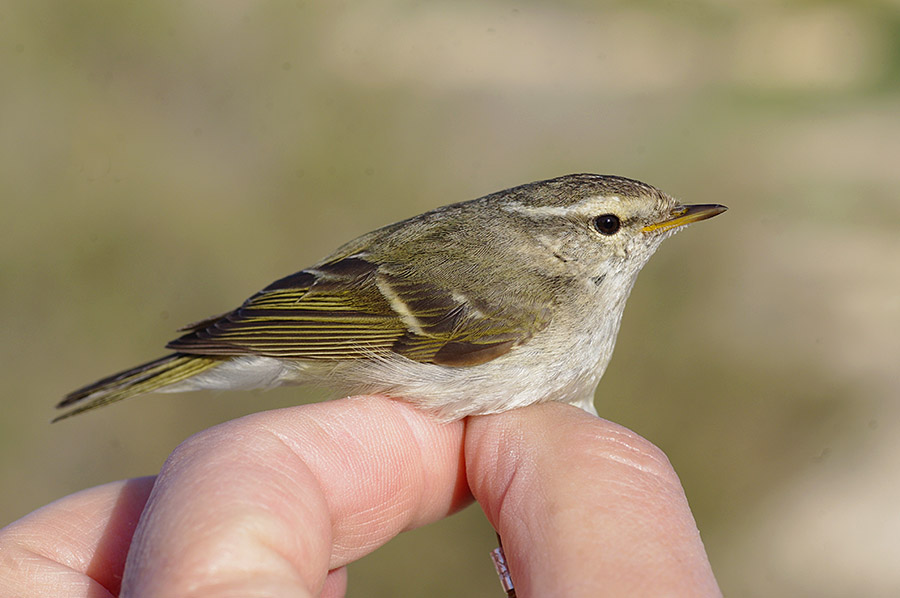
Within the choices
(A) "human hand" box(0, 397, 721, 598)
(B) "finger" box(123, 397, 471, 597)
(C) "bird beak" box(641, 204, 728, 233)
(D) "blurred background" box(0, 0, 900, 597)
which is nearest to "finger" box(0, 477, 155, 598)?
(A) "human hand" box(0, 397, 721, 598)

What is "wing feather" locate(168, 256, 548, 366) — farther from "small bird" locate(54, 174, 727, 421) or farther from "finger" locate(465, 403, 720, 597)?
"finger" locate(465, 403, 720, 597)

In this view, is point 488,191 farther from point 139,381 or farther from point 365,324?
point 139,381

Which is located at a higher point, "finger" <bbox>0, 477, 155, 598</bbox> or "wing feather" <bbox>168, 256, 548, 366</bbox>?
"wing feather" <bbox>168, 256, 548, 366</bbox>

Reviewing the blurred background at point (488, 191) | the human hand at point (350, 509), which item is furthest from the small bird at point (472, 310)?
the blurred background at point (488, 191)

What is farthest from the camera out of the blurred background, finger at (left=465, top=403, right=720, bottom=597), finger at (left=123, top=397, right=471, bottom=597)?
the blurred background

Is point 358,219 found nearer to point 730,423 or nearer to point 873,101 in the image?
point 730,423

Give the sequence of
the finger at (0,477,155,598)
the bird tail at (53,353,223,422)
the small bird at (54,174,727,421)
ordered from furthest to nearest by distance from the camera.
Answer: the bird tail at (53,353,223,422), the small bird at (54,174,727,421), the finger at (0,477,155,598)

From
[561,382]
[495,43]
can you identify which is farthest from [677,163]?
[561,382]
